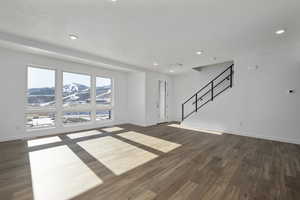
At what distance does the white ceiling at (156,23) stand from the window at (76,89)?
178 cm

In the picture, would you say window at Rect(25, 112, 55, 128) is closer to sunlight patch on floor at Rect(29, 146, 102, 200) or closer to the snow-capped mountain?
the snow-capped mountain

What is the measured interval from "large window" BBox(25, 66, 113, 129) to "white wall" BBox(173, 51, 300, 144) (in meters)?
5.02

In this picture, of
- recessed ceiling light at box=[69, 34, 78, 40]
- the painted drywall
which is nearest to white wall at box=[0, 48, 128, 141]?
recessed ceiling light at box=[69, 34, 78, 40]

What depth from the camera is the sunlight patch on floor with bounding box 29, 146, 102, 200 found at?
191 cm

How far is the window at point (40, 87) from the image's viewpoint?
4609 mm

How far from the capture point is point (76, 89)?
5.70 m

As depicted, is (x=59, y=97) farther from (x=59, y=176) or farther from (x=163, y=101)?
(x=163, y=101)

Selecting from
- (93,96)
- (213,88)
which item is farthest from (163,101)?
(93,96)

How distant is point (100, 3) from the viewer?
220 centimetres

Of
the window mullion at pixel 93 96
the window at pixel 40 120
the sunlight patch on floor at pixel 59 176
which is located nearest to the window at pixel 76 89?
the window mullion at pixel 93 96

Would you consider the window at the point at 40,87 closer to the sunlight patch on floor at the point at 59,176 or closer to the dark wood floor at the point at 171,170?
the dark wood floor at the point at 171,170

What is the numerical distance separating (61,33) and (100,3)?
1717 millimetres

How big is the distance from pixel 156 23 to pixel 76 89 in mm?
4555

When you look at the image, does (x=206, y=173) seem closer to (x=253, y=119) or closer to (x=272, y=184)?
(x=272, y=184)
